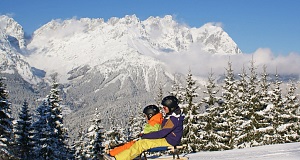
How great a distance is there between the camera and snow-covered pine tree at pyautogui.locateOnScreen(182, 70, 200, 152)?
99.8 ft

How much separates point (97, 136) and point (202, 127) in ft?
33.8

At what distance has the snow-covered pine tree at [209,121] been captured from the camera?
30797 millimetres

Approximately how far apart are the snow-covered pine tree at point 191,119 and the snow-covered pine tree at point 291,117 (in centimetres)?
805

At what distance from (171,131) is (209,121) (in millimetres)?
22726

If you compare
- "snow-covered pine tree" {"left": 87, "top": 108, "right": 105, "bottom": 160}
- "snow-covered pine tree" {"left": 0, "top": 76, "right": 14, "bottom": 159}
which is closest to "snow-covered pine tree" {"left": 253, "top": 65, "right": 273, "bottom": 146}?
"snow-covered pine tree" {"left": 87, "top": 108, "right": 105, "bottom": 160}

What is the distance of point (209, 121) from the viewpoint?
104ft

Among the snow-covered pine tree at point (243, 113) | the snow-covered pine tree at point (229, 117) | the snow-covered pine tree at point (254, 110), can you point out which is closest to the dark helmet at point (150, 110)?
the snow-covered pine tree at point (229, 117)

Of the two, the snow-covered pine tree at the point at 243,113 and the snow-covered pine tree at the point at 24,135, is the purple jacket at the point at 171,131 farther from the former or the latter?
the snow-covered pine tree at the point at 24,135

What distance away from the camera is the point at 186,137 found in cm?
3067

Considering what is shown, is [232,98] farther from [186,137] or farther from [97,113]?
[97,113]

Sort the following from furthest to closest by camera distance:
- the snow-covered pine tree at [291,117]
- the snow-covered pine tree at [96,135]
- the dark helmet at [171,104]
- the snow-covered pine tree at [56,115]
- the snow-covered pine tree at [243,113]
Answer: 1. the snow-covered pine tree at [96,135]
2. the snow-covered pine tree at [243,113]
3. the snow-covered pine tree at [56,115]
4. the snow-covered pine tree at [291,117]
5. the dark helmet at [171,104]

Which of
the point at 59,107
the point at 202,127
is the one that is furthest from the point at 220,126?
the point at 59,107

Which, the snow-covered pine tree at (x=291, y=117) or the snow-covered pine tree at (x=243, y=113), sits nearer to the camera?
the snow-covered pine tree at (x=291, y=117)

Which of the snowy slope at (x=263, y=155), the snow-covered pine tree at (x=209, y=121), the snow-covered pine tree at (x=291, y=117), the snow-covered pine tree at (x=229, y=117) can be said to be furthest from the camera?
the snow-covered pine tree at (x=291, y=117)
